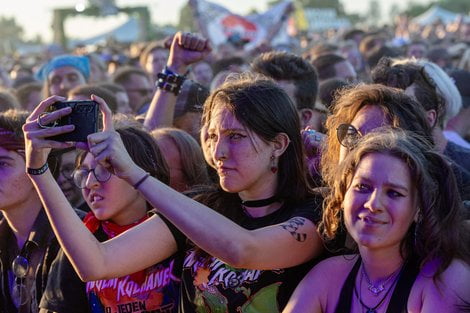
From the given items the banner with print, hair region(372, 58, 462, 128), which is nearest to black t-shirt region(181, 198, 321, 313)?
hair region(372, 58, 462, 128)

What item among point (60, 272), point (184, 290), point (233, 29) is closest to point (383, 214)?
point (184, 290)

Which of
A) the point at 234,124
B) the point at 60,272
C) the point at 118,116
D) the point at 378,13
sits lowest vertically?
the point at 378,13

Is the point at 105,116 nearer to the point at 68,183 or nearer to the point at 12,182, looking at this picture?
the point at 12,182

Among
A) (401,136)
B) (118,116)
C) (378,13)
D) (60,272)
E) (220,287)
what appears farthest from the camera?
(378,13)

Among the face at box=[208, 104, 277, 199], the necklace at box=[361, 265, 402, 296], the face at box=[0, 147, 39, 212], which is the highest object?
the face at box=[208, 104, 277, 199]

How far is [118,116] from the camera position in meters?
3.52

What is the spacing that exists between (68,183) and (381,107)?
75.3 inches

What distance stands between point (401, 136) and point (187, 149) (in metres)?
1.53

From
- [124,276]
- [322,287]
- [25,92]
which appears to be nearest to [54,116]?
[124,276]

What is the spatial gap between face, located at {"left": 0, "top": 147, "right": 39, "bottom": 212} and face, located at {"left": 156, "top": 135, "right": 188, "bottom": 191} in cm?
68

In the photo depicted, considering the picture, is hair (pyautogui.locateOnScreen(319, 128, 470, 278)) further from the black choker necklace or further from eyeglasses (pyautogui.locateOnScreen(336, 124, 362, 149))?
the black choker necklace

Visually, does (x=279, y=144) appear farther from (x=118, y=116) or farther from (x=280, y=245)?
(x=118, y=116)

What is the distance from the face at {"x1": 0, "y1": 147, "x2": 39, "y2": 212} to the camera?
3.53 meters

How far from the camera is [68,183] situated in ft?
13.4
